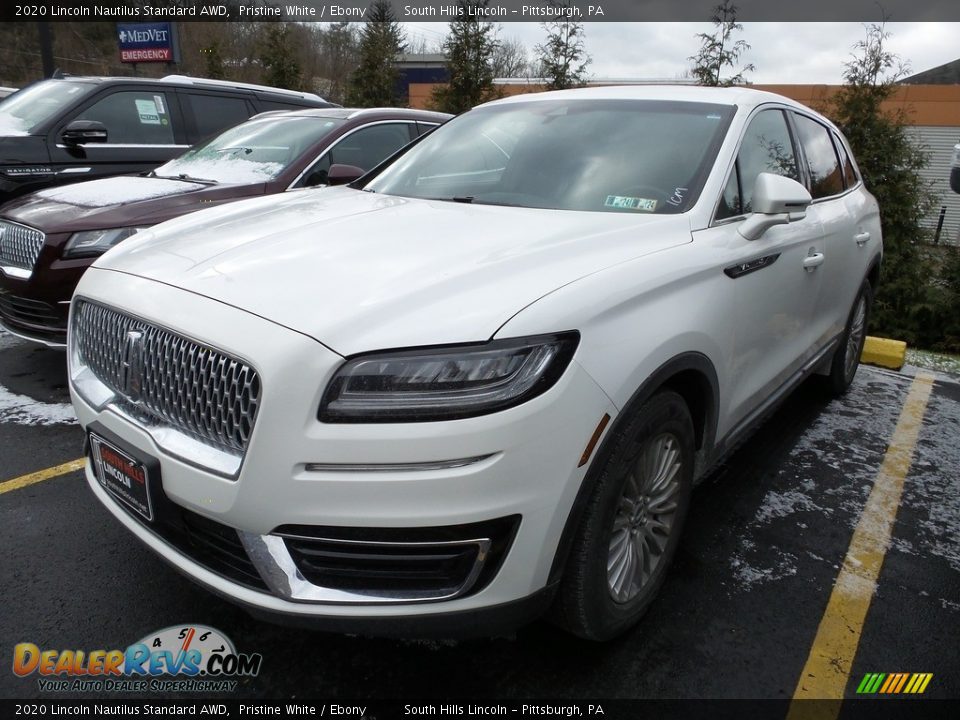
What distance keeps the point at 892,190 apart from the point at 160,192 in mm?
7769

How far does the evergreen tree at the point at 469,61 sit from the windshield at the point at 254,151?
7470 millimetres

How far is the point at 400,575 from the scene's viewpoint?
5.50 feet

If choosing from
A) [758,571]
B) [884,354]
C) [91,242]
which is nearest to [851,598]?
[758,571]

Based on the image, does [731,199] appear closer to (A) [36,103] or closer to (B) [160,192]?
(B) [160,192]

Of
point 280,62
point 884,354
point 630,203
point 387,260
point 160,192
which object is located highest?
point 280,62

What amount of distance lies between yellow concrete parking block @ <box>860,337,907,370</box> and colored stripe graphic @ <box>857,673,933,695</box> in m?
3.99

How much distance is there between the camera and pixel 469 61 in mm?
12336

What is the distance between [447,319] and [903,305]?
25.3ft

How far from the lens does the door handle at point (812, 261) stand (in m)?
3.12

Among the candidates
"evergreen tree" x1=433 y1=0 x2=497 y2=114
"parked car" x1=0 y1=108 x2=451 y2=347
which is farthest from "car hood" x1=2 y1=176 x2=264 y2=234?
"evergreen tree" x1=433 y1=0 x2=497 y2=114

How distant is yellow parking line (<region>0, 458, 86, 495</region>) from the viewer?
308cm

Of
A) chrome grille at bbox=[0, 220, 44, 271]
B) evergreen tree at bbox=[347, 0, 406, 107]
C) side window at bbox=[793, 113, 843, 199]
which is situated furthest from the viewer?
evergreen tree at bbox=[347, 0, 406, 107]

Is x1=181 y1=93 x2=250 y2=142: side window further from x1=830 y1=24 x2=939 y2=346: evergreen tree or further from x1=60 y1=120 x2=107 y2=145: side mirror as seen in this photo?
x1=830 y1=24 x2=939 y2=346: evergreen tree

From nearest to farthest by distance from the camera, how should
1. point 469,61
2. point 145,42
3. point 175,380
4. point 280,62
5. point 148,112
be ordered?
point 175,380 < point 148,112 < point 469,61 < point 145,42 < point 280,62
